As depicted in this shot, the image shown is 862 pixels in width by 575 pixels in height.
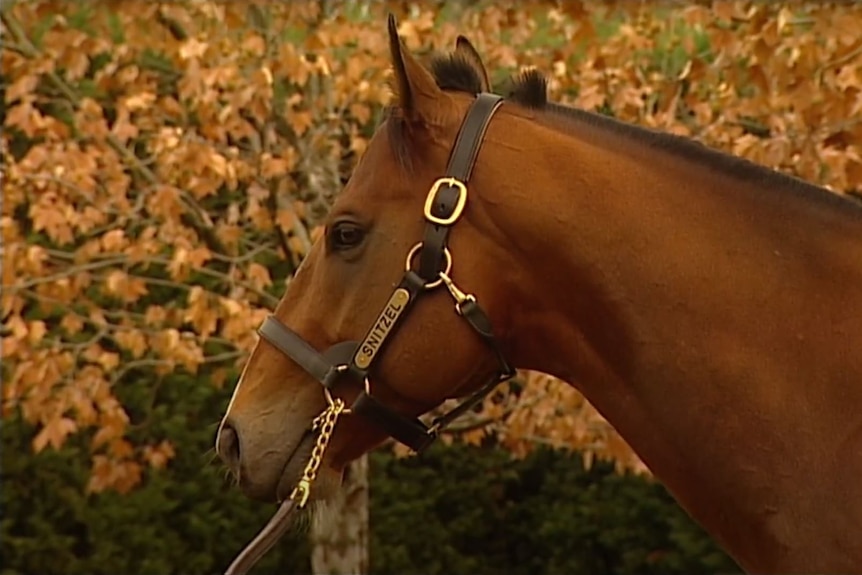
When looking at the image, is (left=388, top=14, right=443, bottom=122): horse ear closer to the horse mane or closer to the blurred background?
the horse mane

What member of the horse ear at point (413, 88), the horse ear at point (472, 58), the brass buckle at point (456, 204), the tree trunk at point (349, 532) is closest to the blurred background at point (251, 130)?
the tree trunk at point (349, 532)

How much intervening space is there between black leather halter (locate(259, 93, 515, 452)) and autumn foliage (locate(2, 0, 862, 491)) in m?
2.27

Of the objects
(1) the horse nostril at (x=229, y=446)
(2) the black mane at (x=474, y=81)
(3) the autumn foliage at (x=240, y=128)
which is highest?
(3) the autumn foliage at (x=240, y=128)

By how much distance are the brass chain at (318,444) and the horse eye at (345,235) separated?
303mm

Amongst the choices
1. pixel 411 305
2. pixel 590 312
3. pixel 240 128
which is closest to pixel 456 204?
pixel 411 305

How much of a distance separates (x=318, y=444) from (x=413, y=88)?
2.34 ft

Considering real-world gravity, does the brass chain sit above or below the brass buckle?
below

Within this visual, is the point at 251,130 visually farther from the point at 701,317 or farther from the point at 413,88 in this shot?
the point at 701,317

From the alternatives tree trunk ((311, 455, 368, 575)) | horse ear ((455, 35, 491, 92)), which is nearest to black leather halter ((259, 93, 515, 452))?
horse ear ((455, 35, 491, 92))

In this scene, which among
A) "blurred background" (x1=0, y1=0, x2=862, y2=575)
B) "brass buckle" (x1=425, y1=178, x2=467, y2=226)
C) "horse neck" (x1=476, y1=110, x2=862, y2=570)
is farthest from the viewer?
"blurred background" (x1=0, y1=0, x2=862, y2=575)

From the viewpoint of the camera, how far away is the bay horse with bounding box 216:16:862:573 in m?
2.00

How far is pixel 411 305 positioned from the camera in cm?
213

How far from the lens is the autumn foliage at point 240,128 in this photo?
4438 mm

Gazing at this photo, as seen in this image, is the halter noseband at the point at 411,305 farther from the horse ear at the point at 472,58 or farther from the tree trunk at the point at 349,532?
the tree trunk at the point at 349,532
